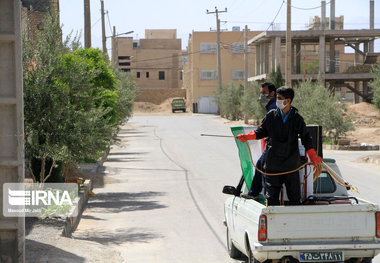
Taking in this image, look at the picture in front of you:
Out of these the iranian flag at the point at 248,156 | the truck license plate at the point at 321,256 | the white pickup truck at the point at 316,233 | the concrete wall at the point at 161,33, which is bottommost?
the truck license plate at the point at 321,256

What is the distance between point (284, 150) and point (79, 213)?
7.16m

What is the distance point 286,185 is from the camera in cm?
817

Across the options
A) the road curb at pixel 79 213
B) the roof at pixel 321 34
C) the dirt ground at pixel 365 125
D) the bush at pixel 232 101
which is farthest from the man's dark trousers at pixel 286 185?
the bush at pixel 232 101

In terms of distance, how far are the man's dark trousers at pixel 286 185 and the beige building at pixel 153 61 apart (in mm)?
114033

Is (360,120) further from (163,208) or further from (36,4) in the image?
(163,208)

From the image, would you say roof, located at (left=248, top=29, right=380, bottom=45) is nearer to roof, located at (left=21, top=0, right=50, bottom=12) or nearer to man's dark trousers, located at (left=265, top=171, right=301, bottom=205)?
roof, located at (left=21, top=0, right=50, bottom=12)

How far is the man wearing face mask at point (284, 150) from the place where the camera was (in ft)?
26.7

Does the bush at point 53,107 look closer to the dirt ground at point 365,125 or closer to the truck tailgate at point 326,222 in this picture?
the truck tailgate at point 326,222

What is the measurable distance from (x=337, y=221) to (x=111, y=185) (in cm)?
1295

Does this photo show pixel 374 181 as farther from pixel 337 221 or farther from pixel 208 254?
pixel 337 221

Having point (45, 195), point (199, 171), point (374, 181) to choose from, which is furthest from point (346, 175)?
point (45, 195)

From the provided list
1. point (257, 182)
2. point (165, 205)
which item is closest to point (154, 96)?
point (165, 205)

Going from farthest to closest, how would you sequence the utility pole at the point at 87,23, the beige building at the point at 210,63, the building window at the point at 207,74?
the building window at the point at 207,74
the beige building at the point at 210,63
the utility pole at the point at 87,23

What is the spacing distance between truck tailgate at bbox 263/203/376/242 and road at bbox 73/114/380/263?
195 cm
